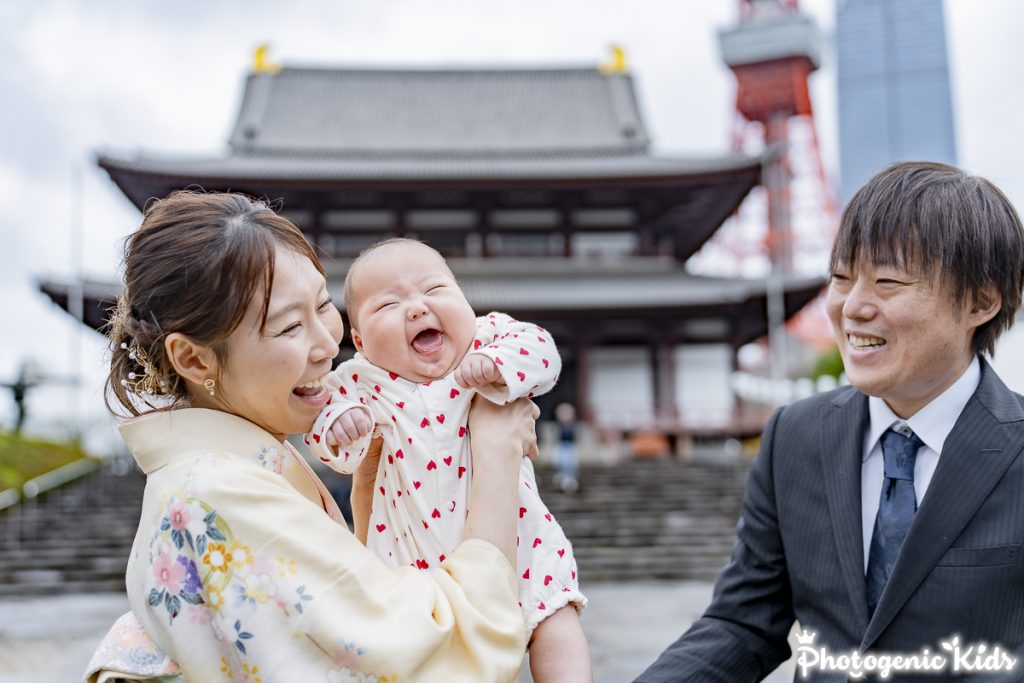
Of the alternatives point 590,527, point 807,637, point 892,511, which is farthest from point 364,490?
point 590,527

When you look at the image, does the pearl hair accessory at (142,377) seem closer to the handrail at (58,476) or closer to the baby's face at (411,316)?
the baby's face at (411,316)

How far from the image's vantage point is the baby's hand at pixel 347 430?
5.50 ft

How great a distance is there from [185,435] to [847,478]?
139 centimetres

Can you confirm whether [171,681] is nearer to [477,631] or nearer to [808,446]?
[477,631]

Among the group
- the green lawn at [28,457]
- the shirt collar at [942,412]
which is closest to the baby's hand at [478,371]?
the shirt collar at [942,412]

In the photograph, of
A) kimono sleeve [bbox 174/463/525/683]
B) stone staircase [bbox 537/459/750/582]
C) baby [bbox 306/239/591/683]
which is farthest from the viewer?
stone staircase [bbox 537/459/750/582]

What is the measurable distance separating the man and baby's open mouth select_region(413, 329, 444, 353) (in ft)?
2.86

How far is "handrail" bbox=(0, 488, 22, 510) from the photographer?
41.0 feet

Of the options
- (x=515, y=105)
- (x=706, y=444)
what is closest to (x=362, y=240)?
(x=515, y=105)

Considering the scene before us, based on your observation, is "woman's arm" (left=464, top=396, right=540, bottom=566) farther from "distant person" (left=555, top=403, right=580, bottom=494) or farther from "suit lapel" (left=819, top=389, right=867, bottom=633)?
"distant person" (left=555, top=403, right=580, bottom=494)

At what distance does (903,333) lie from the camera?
1854 mm

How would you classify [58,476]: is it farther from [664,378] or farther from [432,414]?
[432,414]

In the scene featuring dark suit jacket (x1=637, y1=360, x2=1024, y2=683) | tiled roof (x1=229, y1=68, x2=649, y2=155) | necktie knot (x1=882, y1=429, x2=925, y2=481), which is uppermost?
tiled roof (x1=229, y1=68, x2=649, y2=155)

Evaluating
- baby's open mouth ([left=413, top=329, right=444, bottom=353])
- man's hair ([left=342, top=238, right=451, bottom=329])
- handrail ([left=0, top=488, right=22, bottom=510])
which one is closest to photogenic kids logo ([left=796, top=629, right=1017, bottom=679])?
baby's open mouth ([left=413, top=329, right=444, bottom=353])
